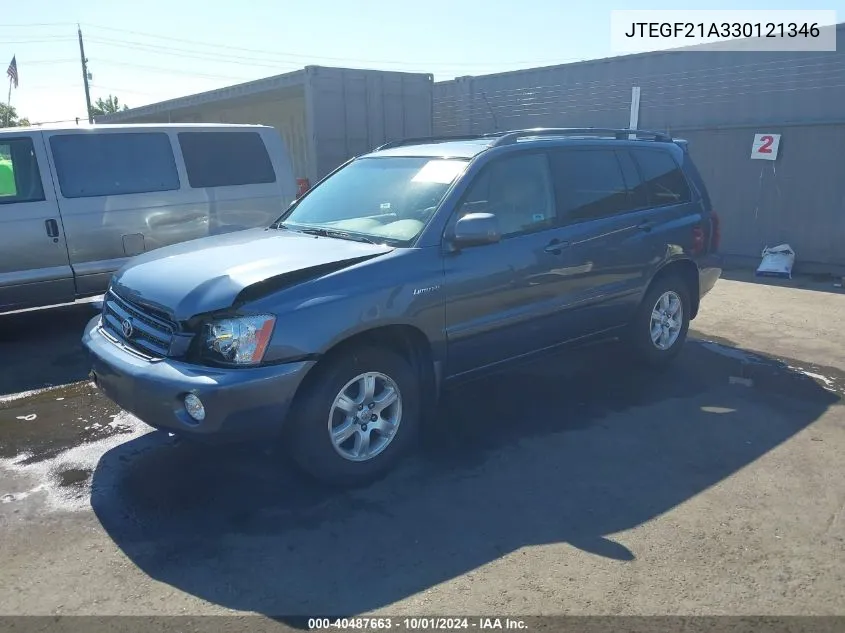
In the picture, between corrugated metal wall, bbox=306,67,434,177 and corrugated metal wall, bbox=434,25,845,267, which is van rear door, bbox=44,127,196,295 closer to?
corrugated metal wall, bbox=306,67,434,177

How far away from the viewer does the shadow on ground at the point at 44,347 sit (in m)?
5.78

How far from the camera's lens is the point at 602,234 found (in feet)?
16.8

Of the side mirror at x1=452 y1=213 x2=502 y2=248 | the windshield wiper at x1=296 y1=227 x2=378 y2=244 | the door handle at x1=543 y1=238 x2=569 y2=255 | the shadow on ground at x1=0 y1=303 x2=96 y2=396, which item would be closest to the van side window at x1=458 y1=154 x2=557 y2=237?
the door handle at x1=543 y1=238 x2=569 y2=255

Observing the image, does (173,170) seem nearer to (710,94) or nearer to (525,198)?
(525,198)

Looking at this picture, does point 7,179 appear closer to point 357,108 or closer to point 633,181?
point 633,181

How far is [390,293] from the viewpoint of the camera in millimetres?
3830

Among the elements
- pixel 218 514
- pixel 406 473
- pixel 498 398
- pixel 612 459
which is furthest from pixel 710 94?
pixel 218 514

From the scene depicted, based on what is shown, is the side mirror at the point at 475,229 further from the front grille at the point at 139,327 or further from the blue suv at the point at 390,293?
the front grille at the point at 139,327

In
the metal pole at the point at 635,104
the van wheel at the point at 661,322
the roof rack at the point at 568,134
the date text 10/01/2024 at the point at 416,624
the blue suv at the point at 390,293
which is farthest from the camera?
the metal pole at the point at 635,104

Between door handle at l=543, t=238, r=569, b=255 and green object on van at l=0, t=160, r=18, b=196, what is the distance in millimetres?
5031

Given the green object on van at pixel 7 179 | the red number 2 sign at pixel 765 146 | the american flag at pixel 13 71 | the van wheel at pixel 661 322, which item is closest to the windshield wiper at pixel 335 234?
the van wheel at pixel 661 322

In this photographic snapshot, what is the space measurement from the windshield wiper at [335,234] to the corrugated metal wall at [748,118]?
8.32 m

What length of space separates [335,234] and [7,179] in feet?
13.1

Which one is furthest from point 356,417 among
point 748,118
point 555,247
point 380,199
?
point 748,118
